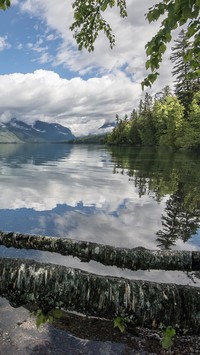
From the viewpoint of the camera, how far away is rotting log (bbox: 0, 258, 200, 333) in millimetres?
3951

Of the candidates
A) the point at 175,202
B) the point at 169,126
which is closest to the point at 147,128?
the point at 169,126

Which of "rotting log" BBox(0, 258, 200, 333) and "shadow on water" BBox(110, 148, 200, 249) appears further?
"shadow on water" BBox(110, 148, 200, 249)

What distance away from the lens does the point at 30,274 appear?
4098 millimetres

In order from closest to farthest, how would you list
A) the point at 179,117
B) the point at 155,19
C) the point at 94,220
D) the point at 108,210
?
the point at 155,19 → the point at 94,220 → the point at 108,210 → the point at 179,117

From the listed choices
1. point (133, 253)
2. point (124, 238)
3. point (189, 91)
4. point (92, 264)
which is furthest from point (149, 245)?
point (189, 91)

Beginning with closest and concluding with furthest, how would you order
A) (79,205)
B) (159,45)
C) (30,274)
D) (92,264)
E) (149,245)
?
1. (159,45)
2. (30,274)
3. (92,264)
4. (149,245)
5. (79,205)

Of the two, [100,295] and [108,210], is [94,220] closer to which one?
[108,210]

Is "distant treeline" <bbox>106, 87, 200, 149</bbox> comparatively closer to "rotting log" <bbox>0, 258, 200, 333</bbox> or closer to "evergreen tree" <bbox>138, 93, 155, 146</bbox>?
"evergreen tree" <bbox>138, 93, 155, 146</bbox>

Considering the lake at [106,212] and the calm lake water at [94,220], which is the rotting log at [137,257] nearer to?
the calm lake water at [94,220]

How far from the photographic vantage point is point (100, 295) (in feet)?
13.3

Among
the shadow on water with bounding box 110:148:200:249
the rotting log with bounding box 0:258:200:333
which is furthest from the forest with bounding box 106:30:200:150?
the rotting log with bounding box 0:258:200:333

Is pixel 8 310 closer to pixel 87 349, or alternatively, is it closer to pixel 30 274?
pixel 87 349

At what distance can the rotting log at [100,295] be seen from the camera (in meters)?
3.95

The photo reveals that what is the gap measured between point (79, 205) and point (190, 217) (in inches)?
248
